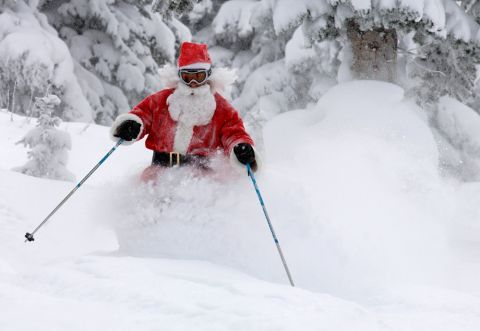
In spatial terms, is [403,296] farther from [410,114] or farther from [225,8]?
[225,8]

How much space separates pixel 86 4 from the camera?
587 inches

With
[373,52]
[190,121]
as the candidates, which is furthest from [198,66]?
[373,52]

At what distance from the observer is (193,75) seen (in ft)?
16.3

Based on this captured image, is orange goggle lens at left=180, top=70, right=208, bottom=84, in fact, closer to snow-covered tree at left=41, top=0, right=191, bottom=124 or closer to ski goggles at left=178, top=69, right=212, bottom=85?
ski goggles at left=178, top=69, right=212, bottom=85

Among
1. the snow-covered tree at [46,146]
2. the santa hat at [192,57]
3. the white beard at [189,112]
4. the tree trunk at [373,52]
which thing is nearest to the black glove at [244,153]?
the white beard at [189,112]

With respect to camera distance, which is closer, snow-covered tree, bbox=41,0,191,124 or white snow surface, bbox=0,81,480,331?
white snow surface, bbox=0,81,480,331

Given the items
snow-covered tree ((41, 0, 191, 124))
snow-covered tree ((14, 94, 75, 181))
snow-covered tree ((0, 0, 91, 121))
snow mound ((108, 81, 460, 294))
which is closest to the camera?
snow mound ((108, 81, 460, 294))

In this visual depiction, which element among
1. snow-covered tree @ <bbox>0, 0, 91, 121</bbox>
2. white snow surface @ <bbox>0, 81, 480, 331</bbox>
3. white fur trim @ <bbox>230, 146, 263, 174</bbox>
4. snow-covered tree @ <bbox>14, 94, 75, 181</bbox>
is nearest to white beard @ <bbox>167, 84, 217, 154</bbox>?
white snow surface @ <bbox>0, 81, 480, 331</bbox>

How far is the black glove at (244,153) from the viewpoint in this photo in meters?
4.54

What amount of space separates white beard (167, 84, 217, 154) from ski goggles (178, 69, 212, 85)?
6 cm

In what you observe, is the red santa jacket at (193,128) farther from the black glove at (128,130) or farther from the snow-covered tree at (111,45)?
the snow-covered tree at (111,45)

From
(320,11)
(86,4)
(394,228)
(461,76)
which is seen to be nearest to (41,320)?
(394,228)

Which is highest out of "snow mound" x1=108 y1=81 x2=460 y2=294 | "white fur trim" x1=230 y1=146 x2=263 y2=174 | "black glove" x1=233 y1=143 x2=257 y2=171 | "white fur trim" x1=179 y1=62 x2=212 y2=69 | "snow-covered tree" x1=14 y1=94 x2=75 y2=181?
"white fur trim" x1=179 y1=62 x2=212 y2=69

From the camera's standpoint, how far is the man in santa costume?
4.90m
